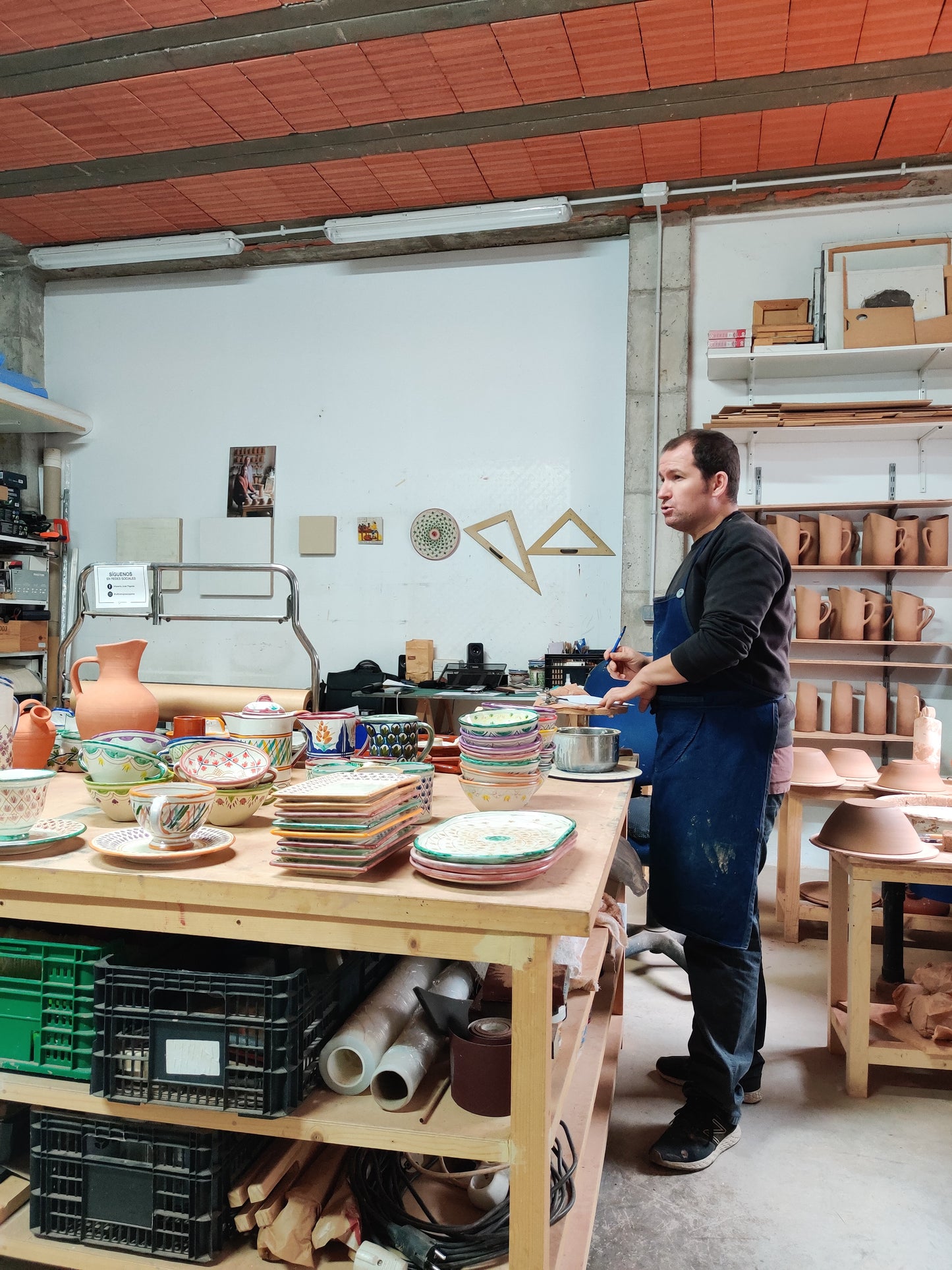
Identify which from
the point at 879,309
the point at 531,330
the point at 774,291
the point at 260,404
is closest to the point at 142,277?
the point at 260,404

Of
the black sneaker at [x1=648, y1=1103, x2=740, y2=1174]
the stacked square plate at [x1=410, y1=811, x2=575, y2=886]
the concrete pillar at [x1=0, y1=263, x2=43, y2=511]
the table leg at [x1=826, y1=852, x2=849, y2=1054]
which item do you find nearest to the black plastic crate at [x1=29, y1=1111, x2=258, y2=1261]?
the stacked square plate at [x1=410, y1=811, x2=575, y2=886]

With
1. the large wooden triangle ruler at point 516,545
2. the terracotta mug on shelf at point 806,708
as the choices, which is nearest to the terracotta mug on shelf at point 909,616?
the terracotta mug on shelf at point 806,708

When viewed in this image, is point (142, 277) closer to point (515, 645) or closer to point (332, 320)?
point (332, 320)

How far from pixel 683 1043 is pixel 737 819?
108cm

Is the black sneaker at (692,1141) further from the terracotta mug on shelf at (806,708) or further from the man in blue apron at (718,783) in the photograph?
the terracotta mug on shelf at (806,708)

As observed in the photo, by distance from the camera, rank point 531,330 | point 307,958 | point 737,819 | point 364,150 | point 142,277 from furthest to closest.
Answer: point 142,277
point 531,330
point 364,150
point 737,819
point 307,958

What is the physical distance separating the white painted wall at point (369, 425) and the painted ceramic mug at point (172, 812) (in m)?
4.05

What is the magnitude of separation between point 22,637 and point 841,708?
4994 millimetres

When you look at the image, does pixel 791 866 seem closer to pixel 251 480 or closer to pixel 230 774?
pixel 230 774

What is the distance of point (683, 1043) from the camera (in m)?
2.77

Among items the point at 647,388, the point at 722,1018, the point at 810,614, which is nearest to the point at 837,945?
the point at 722,1018

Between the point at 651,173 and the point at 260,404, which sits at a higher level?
the point at 651,173

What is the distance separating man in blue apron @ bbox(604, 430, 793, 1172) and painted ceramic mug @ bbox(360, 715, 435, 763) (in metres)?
0.56

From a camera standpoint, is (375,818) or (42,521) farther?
(42,521)
